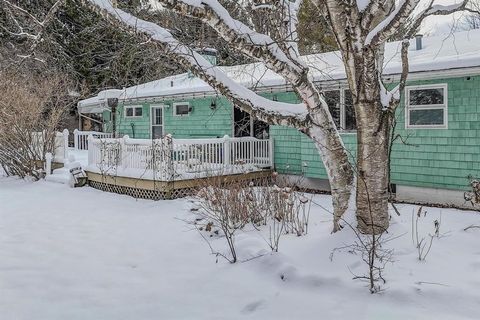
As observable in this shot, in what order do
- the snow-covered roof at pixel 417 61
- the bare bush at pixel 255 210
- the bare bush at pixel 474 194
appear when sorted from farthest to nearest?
the snow-covered roof at pixel 417 61 < the bare bush at pixel 474 194 < the bare bush at pixel 255 210

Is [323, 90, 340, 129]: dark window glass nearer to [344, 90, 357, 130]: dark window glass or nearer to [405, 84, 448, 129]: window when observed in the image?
[344, 90, 357, 130]: dark window glass

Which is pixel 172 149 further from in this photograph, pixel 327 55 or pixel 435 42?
pixel 435 42

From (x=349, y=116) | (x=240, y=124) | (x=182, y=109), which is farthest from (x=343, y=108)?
(x=182, y=109)

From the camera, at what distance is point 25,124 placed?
13.0 meters

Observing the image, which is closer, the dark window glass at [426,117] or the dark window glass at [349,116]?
the dark window glass at [426,117]

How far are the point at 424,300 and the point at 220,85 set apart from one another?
3554 millimetres

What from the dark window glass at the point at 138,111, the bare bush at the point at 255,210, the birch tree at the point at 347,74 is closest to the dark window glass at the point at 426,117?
the birch tree at the point at 347,74

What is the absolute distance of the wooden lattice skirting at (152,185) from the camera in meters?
9.80

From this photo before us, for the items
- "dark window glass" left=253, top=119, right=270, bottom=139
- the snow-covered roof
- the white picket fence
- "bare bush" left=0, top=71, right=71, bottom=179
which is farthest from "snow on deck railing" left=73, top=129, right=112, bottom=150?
"dark window glass" left=253, top=119, right=270, bottom=139

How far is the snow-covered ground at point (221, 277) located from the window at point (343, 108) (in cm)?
345

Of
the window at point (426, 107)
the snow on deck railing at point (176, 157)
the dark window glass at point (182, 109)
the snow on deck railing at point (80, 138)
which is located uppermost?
the dark window glass at point (182, 109)

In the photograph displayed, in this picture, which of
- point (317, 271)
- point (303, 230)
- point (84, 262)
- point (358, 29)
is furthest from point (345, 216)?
point (84, 262)

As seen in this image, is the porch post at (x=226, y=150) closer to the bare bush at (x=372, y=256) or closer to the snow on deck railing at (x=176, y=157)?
the snow on deck railing at (x=176, y=157)

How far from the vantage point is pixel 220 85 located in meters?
5.77
